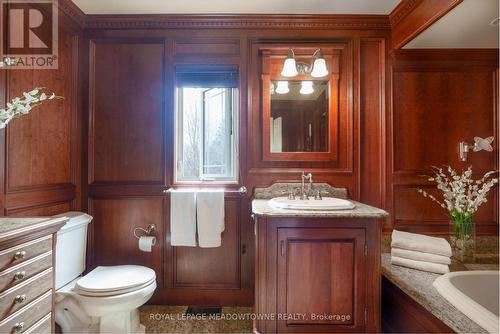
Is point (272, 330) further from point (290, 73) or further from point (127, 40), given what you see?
point (127, 40)

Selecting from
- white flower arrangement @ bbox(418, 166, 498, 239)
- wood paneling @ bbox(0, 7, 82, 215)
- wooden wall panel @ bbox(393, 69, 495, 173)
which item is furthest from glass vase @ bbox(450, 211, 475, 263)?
wood paneling @ bbox(0, 7, 82, 215)

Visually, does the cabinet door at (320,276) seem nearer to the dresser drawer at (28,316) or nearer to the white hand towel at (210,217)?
the white hand towel at (210,217)

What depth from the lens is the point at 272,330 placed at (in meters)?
1.44

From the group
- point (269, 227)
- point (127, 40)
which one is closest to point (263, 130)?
point (269, 227)

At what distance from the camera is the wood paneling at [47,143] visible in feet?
4.95

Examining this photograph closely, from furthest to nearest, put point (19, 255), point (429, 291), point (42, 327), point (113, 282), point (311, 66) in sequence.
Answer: point (311, 66) < point (113, 282) < point (429, 291) < point (42, 327) < point (19, 255)

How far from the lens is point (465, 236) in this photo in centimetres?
168

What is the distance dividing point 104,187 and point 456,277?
2.49m

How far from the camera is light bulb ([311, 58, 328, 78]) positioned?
6.24ft

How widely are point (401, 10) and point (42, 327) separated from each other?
9.54 ft

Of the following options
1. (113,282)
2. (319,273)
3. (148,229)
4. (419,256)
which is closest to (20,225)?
(113,282)

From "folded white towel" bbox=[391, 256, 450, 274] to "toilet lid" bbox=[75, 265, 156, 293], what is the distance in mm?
1618

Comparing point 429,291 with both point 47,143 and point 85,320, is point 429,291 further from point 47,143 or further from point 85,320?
point 47,143
